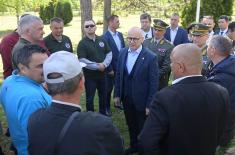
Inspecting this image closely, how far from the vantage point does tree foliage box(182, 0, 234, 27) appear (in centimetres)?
1608

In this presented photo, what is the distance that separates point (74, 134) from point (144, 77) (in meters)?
3.16

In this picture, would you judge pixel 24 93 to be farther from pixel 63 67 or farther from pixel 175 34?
pixel 175 34

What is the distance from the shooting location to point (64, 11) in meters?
28.3

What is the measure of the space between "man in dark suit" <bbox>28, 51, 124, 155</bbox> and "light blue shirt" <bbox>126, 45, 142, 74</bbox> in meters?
2.91

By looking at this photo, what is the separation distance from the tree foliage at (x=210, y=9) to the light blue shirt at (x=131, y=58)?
465 inches

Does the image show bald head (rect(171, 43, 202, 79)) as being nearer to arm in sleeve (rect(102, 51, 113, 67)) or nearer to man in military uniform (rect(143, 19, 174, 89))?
man in military uniform (rect(143, 19, 174, 89))

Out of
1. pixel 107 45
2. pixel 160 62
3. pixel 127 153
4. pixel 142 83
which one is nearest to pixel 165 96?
pixel 142 83

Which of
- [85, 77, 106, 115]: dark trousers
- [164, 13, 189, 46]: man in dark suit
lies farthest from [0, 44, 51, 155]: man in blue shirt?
[164, 13, 189, 46]: man in dark suit

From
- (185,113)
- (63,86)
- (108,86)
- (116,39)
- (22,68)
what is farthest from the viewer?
(116,39)

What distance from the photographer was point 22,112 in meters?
2.88

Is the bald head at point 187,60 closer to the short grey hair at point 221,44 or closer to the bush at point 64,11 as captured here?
the short grey hair at point 221,44

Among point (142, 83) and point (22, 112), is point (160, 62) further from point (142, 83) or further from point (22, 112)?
point (22, 112)

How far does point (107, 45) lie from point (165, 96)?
13.7ft

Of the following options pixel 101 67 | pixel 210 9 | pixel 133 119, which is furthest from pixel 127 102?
pixel 210 9
